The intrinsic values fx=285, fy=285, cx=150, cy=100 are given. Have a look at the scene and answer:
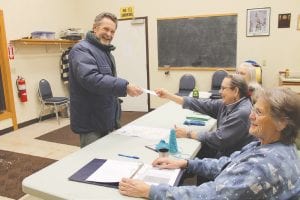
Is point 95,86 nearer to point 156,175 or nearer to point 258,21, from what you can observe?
point 156,175

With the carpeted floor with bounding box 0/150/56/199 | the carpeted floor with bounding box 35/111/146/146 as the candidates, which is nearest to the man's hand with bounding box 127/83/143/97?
the carpeted floor with bounding box 0/150/56/199

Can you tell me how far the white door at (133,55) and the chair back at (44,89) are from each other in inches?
61.2

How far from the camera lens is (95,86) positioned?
186cm

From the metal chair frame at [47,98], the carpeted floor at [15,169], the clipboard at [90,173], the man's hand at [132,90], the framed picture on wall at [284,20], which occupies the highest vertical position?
the framed picture on wall at [284,20]

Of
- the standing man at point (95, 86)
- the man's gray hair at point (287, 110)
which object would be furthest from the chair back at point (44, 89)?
the man's gray hair at point (287, 110)

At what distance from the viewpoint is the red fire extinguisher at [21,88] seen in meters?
4.98

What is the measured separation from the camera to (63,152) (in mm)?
3809

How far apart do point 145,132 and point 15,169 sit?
2.00 m

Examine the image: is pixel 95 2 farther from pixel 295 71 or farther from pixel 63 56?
pixel 295 71

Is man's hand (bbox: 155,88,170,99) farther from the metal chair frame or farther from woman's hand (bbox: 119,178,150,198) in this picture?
the metal chair frame

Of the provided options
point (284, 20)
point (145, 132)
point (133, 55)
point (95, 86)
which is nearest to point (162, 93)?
point (145, 132)

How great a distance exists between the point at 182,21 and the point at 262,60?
1681mm

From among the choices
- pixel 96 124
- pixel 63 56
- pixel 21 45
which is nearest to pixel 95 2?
pixel 63 56

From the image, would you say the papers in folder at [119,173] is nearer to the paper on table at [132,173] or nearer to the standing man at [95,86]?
the paper on table at [132,173]
